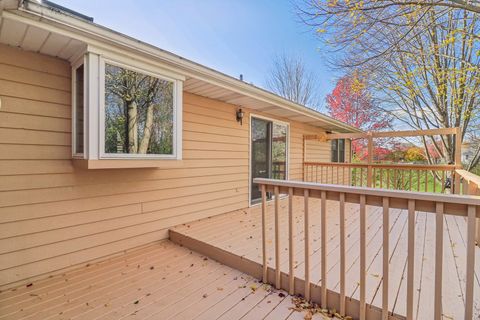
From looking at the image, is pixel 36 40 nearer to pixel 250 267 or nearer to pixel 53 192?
pixel 53 192

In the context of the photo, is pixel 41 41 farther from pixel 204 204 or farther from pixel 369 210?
pixel 369 210

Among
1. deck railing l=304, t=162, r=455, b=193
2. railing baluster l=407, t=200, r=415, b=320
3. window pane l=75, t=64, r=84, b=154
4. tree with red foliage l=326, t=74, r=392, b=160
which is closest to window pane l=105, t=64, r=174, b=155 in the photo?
window pane l=75, t=64, r=84, b=154

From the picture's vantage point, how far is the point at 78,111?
106 inches

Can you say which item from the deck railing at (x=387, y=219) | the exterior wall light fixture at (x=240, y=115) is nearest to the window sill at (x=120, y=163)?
the deck railing at (x=387, y=219)

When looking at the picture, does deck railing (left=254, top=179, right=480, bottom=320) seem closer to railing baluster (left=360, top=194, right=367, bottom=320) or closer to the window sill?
railing baluster (left=360, top=194, right=367, bottom=320)

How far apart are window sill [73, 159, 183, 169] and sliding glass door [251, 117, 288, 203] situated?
250cm

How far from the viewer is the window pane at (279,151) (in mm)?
5871

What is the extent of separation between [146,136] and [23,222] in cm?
145

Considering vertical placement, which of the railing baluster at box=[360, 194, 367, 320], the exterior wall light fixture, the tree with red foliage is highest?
the tree with red foliage

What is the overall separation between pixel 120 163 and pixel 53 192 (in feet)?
2.45

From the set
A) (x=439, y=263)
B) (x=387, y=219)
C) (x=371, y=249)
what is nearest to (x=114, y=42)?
(x=387, y=219)

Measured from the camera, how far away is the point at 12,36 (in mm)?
2182

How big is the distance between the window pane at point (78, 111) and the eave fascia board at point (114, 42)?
491 millimetres

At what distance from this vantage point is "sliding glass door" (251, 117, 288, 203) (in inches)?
213
